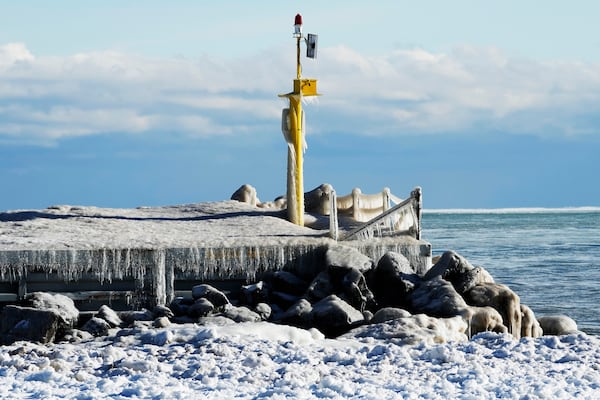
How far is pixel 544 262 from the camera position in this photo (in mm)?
32219

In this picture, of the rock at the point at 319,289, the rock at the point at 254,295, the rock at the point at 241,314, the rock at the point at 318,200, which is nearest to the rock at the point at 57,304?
the rock at the point at 241,314

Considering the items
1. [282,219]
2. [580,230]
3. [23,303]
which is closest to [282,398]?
[23,303]

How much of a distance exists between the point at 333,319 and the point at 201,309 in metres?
1.86

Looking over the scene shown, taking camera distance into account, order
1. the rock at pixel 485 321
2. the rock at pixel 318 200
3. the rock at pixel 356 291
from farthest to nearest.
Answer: the rock at pixel 318 200
the rock at pixel 356 291
the rock at pixel 485 321

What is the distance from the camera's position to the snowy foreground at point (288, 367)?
8883mm

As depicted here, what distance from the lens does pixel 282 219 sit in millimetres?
18094

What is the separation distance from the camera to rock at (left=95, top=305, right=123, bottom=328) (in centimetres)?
1304

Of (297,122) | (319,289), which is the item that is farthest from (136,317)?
(297,122)

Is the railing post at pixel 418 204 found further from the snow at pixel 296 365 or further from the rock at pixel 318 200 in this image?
the rock at pixel 318 200

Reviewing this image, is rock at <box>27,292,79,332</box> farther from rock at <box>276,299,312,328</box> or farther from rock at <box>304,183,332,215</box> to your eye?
rock at <box>304,183,332,215</box>

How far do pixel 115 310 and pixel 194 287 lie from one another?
1320 millimetres

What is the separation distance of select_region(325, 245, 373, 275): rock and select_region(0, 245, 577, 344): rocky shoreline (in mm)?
14

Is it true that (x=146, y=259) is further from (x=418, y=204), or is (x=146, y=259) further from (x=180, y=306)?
(x=418, y=204)

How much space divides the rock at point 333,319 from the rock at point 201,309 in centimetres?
146
